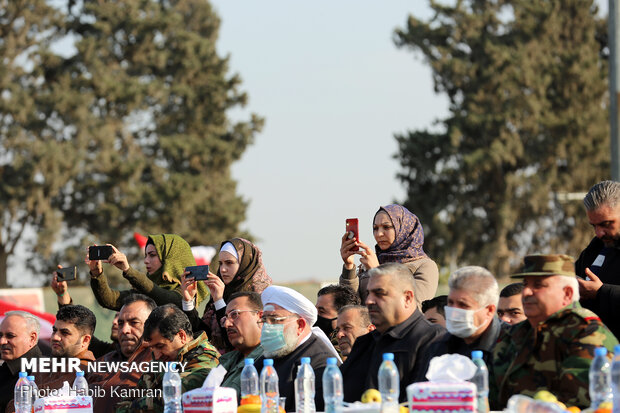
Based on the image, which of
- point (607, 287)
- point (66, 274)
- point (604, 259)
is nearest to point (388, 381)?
point (607, 287)

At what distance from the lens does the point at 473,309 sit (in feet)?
17.2

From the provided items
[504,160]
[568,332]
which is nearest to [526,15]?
[504,160]

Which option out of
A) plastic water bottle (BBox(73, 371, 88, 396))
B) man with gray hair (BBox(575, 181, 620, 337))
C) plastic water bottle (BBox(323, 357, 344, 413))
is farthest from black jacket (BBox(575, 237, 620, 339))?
plastic water bottle (BBox(73, 371, 88, 396))

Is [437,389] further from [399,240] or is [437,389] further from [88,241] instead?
[88,241]

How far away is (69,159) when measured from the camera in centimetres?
2975

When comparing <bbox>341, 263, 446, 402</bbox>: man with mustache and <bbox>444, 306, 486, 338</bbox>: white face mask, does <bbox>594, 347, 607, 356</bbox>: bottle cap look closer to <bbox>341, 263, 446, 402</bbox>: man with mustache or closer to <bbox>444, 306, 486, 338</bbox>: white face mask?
<bbox>444, 306, 486, 338</bbox>: white face mask

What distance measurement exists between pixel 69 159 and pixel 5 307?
1744 centimetres

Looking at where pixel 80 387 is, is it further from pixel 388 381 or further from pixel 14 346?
A: pixel 388 381

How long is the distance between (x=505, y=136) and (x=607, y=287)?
88.0 ft

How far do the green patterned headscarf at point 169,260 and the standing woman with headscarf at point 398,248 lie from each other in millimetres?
1393

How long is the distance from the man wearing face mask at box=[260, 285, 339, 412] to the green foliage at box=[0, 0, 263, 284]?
2438 cm

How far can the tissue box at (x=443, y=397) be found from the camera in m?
4.40

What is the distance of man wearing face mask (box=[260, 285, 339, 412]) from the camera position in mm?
6090

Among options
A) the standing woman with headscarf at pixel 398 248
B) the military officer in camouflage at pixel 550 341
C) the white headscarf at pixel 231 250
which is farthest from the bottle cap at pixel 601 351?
the white headscarf at pixel 231 250
